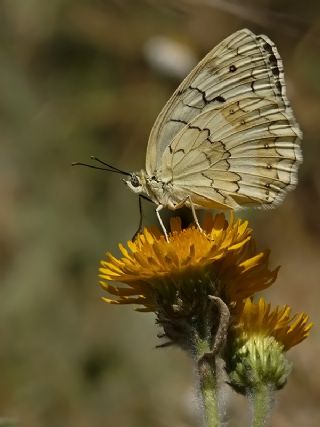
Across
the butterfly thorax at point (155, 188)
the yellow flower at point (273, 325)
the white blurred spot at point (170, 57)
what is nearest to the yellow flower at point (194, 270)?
the yellow flower at point (273, 325)

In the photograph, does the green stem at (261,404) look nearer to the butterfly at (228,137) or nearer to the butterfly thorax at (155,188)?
the butterfly at (228,137)

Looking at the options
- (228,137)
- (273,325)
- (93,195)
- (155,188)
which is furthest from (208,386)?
(93,195)

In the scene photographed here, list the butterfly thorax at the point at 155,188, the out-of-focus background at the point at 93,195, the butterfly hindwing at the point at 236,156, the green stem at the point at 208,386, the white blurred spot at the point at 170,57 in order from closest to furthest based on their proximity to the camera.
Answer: the green stem at the point at 208,386, the butterfly hindwing at the point at 236,156, the butterfly thorax at the point at 155,188, the out-of-focus background at the point at 93,195, the white blurred spot at the point at 170,57

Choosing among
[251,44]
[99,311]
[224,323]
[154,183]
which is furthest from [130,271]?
[99,311]

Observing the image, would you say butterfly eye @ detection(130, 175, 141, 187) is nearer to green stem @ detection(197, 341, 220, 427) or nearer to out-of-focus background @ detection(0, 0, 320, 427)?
green stem @ detection(197, 341, 220, 427)

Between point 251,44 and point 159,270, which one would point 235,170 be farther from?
point 159,270

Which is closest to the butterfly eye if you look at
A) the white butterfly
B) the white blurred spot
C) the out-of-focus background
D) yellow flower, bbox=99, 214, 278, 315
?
the white butterfly
